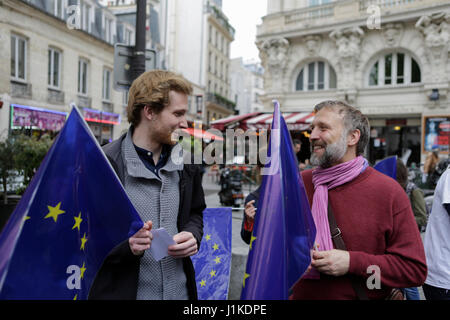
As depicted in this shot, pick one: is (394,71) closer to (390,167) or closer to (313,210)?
(390,167)

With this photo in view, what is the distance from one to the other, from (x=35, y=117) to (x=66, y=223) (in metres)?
15.5

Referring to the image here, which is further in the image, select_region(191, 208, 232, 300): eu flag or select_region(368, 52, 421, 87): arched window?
select_region(368, 52, 421, 87): arched window

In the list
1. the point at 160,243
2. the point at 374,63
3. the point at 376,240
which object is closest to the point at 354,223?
the point at 376,240

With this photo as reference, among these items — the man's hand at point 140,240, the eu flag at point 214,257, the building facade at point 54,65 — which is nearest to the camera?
the man's hand at point 140,240

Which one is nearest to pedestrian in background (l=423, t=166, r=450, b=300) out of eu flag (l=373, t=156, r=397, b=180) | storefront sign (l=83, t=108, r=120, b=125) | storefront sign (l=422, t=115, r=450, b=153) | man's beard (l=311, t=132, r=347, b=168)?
man's beard (l=311, t=132, r=347, b=168)

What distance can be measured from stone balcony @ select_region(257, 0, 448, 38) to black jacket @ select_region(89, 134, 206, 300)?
14.2m

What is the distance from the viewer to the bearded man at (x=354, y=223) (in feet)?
5.44

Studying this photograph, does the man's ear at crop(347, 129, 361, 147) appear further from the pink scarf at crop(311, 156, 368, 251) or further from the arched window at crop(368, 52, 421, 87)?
Answer: the arched window at crop(368, 52, 421, 87)

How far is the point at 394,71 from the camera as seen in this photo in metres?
16.2

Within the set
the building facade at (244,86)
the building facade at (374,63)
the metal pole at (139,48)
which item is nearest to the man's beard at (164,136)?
the metal pole at (139,48)

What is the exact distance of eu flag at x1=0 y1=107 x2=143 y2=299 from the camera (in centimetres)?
119

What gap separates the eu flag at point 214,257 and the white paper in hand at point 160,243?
6.47 ft

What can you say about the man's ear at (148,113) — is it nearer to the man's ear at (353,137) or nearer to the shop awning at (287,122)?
the man's ear at (353,137)
